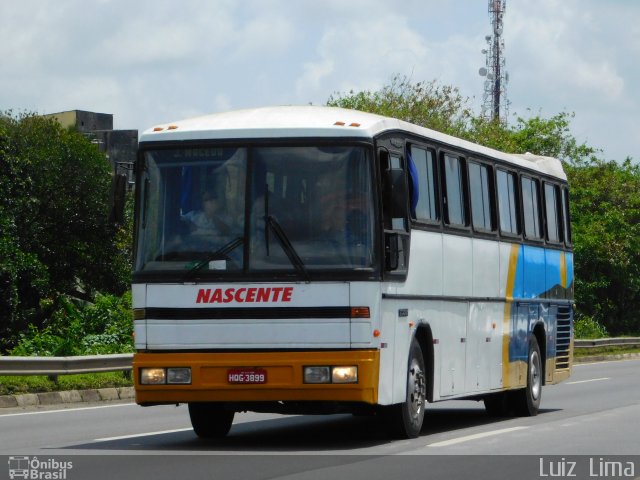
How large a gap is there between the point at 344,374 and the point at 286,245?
1.32 metres

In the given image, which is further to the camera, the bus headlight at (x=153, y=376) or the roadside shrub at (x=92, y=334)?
the roadside shrub at (x=92, y=334)

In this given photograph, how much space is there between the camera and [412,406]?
15.0m

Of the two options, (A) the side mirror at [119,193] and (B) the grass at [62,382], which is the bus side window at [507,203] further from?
(B) the grass at [62,382]

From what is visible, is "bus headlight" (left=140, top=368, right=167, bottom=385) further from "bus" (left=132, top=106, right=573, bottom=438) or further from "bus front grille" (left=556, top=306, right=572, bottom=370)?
"bus front grille" (left=556, top=306, right=572, bottom=370)

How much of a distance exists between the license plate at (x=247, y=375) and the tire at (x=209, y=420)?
5.13 ft

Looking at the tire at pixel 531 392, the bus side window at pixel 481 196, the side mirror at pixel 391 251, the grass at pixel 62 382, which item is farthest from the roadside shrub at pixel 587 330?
the side mirror at pixel 391 251

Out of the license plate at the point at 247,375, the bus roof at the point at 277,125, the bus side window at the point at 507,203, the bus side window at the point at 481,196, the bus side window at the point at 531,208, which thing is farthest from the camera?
the bus side window at the point at 531,208

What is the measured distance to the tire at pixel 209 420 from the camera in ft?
50.1

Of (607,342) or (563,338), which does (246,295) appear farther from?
(607,342)

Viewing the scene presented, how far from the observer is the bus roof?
13.9m

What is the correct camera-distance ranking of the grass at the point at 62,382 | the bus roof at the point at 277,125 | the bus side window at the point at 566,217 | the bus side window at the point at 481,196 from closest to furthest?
the bus roof at the point at 277,125 → the bus side window at the point at 481,196 → the grass at the point at 62,382 → the bus side window at the point at 566,217

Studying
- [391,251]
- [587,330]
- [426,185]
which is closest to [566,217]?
[426,185]

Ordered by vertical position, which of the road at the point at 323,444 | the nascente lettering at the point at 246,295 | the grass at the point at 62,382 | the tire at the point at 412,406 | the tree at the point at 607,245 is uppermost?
the tree at the point at 607,245
